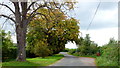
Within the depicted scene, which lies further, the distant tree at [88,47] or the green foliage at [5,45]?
the distant tree at [88,47]

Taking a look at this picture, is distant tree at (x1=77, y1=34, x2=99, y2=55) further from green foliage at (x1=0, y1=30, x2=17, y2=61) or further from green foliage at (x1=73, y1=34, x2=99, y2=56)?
green foliage at (x1=0, y1=30, x2=17, y2=61)

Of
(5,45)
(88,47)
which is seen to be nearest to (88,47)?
(88,47)

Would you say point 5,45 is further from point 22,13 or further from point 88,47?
point 88,47

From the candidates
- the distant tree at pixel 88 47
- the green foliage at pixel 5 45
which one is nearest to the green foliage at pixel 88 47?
the distant tree at pixel 88 47

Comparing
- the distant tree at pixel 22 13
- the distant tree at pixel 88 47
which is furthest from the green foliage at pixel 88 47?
the distant tree at pixel 22 13

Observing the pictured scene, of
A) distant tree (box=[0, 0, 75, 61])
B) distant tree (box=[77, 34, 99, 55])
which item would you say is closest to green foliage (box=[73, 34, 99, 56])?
distant tree (box=[77, 34, 99, 55])

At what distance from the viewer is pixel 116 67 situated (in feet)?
46.2

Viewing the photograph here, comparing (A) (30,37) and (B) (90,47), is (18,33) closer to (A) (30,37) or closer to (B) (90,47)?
(A) (30,37)

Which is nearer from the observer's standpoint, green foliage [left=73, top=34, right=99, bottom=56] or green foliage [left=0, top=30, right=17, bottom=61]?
green foliage [left=0, top=30, right=17, bottom=61]

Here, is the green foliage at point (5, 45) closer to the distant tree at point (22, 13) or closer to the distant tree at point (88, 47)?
the distant tree at point (22, 13)

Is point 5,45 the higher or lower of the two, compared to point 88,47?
higher

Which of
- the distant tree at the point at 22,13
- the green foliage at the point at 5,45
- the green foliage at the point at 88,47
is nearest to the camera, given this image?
the distant tree at the point at 22,13

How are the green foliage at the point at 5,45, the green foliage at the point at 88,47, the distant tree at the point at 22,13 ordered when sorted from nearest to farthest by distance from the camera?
the distant tree at the point at 22,13 < the green foliage at the point at 5,45 < the green foliage at the point at 88,47

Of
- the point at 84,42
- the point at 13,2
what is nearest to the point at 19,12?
the point at 13,2
